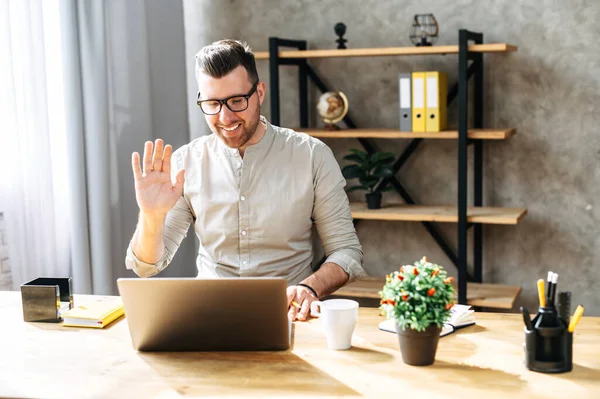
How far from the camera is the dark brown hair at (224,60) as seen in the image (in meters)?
2.18

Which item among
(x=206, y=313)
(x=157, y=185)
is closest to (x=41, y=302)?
(x=157, y=185)

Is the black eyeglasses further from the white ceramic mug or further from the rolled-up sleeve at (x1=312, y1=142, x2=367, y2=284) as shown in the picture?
the white ceramic mug

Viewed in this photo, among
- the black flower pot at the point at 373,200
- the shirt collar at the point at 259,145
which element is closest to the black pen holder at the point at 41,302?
the shirt collar at the point at 259,145

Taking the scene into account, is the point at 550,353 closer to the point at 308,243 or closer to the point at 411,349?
the point at 411,349

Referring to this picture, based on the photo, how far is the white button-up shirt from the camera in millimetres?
2324

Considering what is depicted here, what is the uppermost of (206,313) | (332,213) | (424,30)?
(424,30)

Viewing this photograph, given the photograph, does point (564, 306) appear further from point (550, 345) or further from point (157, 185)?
point (157, 185)

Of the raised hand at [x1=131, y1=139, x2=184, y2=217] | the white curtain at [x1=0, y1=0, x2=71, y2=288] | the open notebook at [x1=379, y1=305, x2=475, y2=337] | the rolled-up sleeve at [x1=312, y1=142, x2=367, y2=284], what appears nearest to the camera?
the open notebook at [x1=379, y1=305, x2=475, y2=337]

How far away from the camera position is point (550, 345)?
4.83ft

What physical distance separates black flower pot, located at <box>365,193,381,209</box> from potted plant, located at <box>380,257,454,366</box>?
2.05 meters

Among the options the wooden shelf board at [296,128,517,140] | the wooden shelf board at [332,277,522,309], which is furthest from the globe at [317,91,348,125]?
the wooden shelf board at [332,277,522,309]

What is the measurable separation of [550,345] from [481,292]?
6.68 feet

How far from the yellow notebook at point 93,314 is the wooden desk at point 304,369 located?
0.06m

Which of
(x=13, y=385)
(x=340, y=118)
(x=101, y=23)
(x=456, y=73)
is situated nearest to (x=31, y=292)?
(x=13, y=385)
